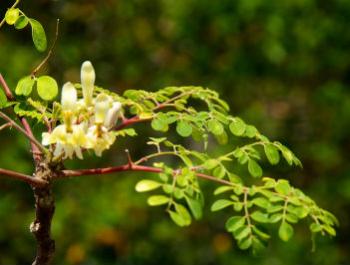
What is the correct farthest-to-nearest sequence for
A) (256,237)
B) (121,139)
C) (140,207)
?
(121,139) → (140,207) → (256,237)

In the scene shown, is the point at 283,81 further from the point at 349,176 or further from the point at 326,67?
the point at 349,176

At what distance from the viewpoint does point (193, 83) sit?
3.61m

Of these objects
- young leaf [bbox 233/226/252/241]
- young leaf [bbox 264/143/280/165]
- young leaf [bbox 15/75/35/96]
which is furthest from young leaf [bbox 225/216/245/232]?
young leaf [bbox 15/75/35/96]

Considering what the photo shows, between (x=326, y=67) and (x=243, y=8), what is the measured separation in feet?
1.72

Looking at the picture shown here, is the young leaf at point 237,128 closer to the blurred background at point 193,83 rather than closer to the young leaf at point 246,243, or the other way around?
the young leaf at point 246,243

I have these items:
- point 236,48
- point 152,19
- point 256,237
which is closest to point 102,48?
point 152,19

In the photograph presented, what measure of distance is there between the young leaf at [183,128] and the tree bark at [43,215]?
24 cm

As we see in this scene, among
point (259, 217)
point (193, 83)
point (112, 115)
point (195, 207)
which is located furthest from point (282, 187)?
point (193, 83)

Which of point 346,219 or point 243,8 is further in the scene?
point 346,219

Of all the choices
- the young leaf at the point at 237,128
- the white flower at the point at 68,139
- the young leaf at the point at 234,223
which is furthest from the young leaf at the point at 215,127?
the white flower at the point at 68,139

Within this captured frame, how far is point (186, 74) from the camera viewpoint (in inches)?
144

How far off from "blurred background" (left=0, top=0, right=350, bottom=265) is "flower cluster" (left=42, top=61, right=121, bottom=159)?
215cm

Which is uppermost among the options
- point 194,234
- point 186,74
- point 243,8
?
point 243,8

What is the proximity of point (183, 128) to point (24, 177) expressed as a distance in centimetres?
29
